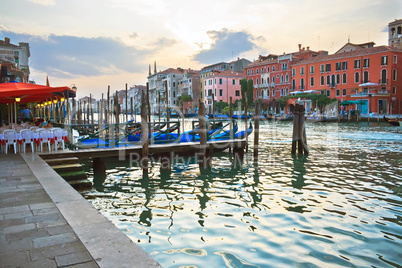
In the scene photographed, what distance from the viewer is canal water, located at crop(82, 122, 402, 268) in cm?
381

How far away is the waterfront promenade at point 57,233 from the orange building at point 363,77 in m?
33.4

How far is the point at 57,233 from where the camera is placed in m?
2.87

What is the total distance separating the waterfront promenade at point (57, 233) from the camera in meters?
2.36

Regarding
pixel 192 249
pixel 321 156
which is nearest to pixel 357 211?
pixel 192 249

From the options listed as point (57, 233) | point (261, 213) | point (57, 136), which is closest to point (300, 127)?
point (261, 213)

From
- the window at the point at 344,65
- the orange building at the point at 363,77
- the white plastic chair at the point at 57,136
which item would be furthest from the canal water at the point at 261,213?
the window at the point at 344,65

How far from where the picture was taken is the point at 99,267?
2.24 m

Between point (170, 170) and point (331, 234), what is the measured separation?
565 cm

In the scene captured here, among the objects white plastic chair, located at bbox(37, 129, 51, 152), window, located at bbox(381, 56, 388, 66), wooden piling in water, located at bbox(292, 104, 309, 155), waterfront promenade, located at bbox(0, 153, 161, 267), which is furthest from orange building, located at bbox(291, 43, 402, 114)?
waterfront promenade, located at bbox(0, 153, 161, 267)

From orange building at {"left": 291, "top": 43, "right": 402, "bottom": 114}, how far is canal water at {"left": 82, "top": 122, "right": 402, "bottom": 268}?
2781cm

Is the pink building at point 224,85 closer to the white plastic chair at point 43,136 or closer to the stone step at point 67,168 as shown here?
the white plastic chair at point 43,136

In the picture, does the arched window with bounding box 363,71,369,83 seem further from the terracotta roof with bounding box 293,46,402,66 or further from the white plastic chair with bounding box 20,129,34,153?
the white plastic chair with bounding box 20,129,34,153

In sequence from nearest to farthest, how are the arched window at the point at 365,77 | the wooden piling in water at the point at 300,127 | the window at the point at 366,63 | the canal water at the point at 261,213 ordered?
the canal water at the point at 261,213, the wooden piling in water at the point at 300,127, the window at the point at 366,63, the arched window at the point at 365,77

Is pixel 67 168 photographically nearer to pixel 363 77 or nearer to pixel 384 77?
pixel 384 77
